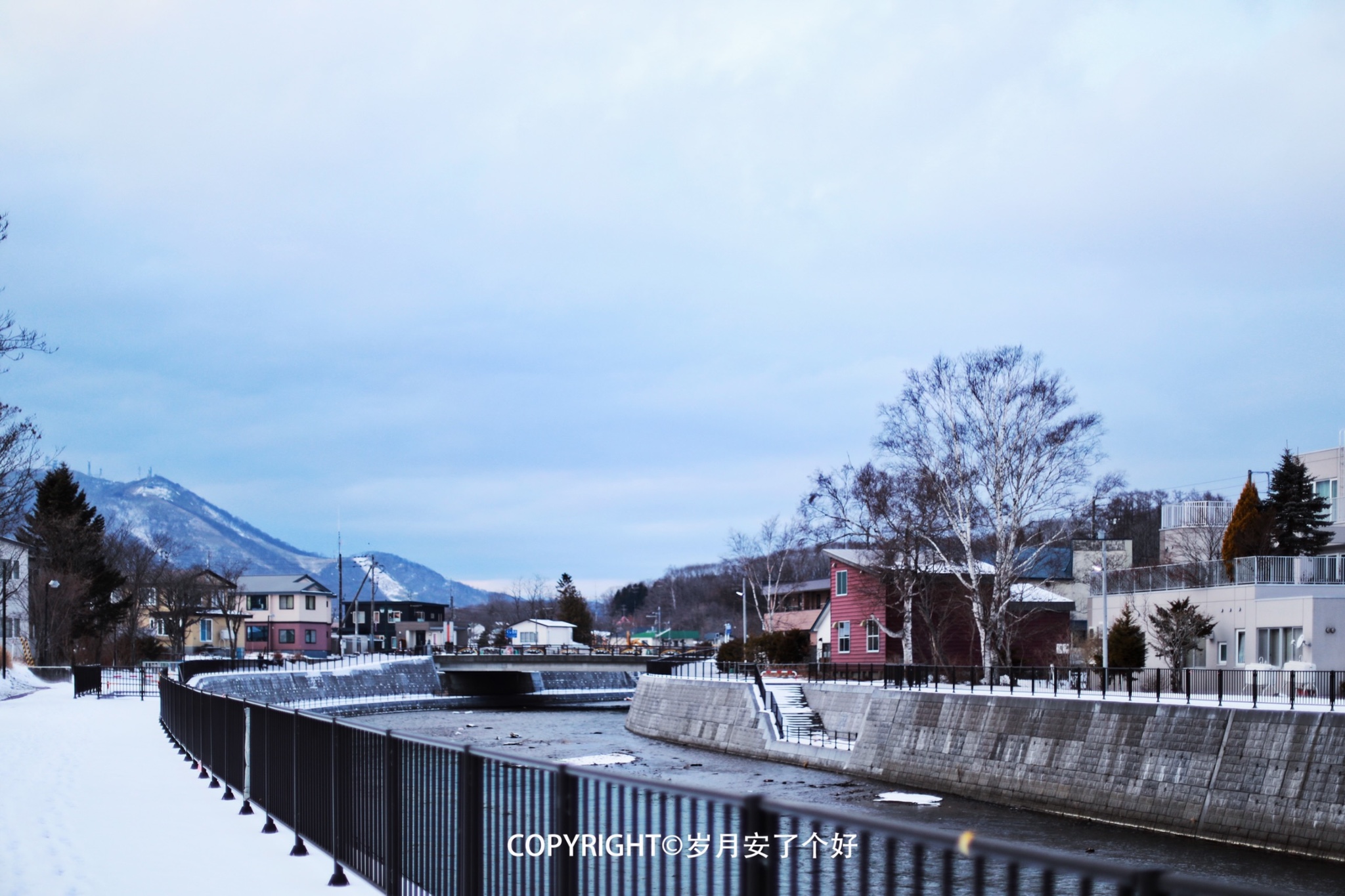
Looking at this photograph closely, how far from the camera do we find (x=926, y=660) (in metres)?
60.3

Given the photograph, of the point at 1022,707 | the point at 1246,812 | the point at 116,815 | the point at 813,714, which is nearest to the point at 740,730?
the point at 813,714

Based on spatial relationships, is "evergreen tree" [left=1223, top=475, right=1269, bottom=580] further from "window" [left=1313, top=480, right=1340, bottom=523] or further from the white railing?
the white railing

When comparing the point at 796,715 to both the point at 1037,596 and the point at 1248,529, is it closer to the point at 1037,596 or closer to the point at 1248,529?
the point at 1037,596

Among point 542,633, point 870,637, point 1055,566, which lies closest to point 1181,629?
point 870,637

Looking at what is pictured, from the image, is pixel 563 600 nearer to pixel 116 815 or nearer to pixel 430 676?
pixel 430 676

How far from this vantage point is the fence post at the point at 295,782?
13.0m

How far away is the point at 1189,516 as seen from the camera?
6869cm

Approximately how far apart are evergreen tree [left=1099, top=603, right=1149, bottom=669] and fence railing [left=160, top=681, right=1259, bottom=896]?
32254mm

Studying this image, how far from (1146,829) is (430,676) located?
63.7 m

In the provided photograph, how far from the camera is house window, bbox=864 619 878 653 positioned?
204 feet

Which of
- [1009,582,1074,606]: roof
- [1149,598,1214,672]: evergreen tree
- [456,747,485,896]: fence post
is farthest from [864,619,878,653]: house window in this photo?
[456,747,485,896]: fence post

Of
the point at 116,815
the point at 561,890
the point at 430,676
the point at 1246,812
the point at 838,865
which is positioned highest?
the point at 838,865

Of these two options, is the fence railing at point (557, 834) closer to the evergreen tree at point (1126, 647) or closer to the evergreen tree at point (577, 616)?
the evergreen tree at point (1126, 647)

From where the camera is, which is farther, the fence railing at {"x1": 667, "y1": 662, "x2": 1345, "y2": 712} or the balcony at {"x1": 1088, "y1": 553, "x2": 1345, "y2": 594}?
the balcony at {"x1": 1088, "y1": 553, "x2": 1345, "y2": 594}
